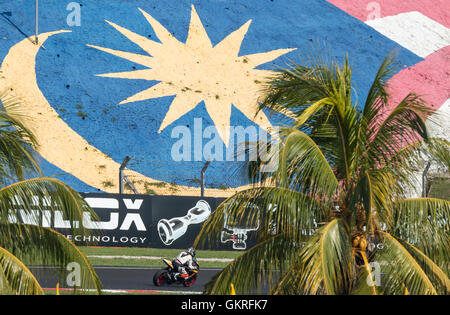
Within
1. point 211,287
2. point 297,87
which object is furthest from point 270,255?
point 297,87

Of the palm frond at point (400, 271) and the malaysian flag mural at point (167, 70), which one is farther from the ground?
the malaysian flag mural at point (167, 70)

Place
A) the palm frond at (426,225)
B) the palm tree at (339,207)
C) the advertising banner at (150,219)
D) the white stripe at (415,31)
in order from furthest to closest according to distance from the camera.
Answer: the white stripe at (415,31), the advertising banner at (150,219), the palm frond at (426,225), the palm tree at (339,207)

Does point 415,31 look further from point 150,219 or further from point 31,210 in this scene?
point 31,210

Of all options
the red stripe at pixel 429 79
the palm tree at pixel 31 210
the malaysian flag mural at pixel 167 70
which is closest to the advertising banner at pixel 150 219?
the malaysian flag mural at pixel 167 70


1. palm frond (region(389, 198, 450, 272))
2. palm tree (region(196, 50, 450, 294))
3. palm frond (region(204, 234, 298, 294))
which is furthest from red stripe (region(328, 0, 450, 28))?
palm frond (region(204, 234, 298, 294))

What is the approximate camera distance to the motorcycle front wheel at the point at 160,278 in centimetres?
1507

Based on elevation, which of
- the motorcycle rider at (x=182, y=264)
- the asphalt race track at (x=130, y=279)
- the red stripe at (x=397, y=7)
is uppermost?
the red stripe at (x=397, y=7)

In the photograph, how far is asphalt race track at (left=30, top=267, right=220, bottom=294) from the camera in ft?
48.1

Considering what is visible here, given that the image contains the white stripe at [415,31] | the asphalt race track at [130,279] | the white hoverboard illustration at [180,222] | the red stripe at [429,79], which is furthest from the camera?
the white stripe at [415,31]

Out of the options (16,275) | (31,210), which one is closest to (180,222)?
(31,210)

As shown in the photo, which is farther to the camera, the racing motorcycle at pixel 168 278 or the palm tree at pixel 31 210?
the racing motorcycle at pixel 168 278

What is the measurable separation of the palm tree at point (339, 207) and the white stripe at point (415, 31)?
25310 millimetres

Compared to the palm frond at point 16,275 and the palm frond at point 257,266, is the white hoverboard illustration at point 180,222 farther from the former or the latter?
the palm frond at point 16,275
